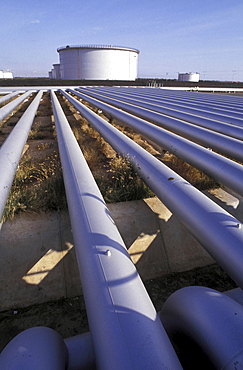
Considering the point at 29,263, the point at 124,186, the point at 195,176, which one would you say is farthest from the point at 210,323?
the point at 195,176

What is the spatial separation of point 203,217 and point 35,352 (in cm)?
205

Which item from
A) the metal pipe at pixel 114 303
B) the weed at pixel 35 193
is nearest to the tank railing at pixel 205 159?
the metal pipe at pixel 114 303

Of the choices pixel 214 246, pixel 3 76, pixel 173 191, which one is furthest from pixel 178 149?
pixel 3 76

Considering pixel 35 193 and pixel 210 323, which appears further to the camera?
pixel 35 193

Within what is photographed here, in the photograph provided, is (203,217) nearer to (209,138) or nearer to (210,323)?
(210,323)

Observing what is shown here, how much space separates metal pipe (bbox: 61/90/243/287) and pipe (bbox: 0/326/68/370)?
171 centimetres

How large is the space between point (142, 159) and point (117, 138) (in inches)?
60.9

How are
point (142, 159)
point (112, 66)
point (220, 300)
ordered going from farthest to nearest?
point (112, 66), point (142, 159), point (220, 300)

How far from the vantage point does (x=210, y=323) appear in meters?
1.95

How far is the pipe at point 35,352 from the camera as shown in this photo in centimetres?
169

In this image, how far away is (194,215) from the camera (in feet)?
9.29

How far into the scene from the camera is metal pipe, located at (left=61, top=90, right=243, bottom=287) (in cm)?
235

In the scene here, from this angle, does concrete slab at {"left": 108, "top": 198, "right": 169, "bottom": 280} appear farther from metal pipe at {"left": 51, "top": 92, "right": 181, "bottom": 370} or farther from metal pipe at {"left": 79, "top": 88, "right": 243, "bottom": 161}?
metal pipe at {"left": 79, "top": 88, "right": 243, "bottom": 161}

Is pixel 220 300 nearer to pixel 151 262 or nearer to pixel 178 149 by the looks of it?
pixel 151 262
